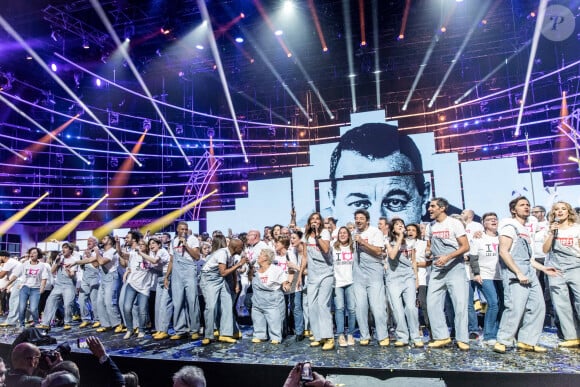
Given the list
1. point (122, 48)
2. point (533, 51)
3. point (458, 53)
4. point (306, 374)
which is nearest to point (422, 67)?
point (458, 53)

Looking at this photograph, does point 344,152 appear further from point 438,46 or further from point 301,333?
point 301,333

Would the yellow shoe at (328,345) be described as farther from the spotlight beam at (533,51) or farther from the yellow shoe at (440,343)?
the spotlight beam at (533,51)

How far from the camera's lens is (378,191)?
10758 millimetres

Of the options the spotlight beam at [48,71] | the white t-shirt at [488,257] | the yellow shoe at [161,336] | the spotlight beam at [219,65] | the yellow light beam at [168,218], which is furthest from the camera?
the yellow light beam at [168,218]

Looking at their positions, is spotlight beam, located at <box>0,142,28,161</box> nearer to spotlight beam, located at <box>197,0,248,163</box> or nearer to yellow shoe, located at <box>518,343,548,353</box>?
spotlight beam, located at <box>197,0,248,163</box>

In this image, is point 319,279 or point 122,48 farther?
point 122,48

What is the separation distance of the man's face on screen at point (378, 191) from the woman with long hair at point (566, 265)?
19.6 feet

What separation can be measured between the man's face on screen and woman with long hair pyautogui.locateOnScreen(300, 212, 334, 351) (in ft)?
19.1

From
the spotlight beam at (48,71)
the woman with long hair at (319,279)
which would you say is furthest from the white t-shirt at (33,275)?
the woman with long hair at (319,279)

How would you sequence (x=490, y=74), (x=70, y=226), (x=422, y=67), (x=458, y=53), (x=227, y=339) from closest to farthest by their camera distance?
(x=227, y=339), (x=458, y=53), (x=490, y=74), (x=422, y=67), (x=70, y=226)

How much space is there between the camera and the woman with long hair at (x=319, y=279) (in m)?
4.83

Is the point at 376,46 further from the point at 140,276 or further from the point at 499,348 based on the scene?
the point at 499,348

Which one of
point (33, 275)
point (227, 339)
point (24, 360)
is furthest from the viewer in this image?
point (33, 275)

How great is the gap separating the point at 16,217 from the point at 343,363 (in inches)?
558
